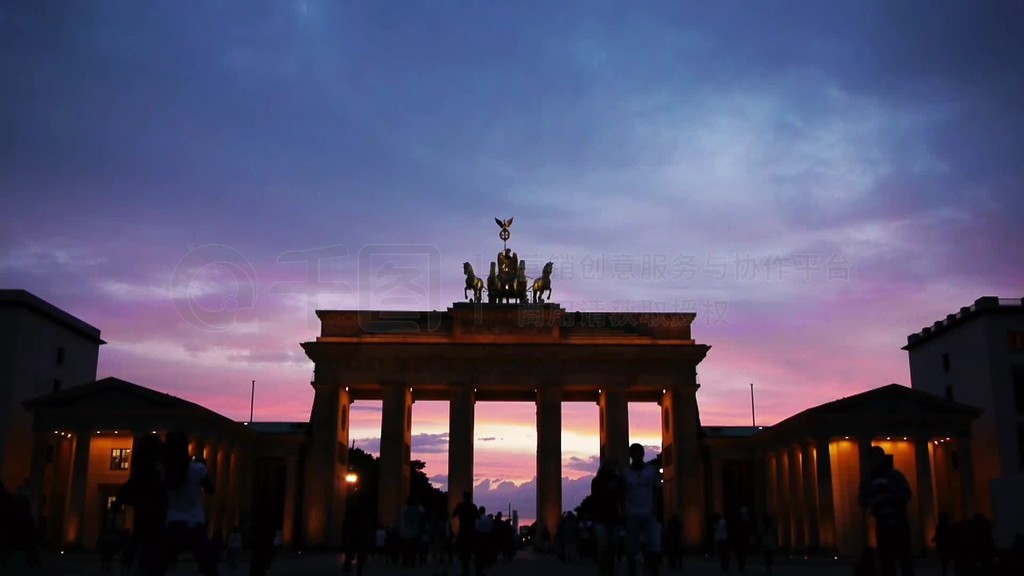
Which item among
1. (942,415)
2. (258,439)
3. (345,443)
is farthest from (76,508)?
(942,415)

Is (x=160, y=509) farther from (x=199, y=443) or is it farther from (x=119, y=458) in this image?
(x=119, y=458)

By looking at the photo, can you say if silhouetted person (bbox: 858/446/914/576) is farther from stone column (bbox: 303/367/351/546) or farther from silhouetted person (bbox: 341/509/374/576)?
stone column (bbox: 303/367/351/546)

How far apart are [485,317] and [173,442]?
1784 inches

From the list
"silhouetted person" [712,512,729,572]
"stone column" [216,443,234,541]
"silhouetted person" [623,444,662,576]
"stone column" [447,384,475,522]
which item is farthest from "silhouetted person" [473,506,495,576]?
"stone column" [216,443,234,541]

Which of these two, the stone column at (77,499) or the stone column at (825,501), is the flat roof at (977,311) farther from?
the stone column at (77,499)

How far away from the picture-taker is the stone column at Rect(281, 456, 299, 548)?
179 ft

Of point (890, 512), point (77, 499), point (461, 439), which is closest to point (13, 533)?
point (890, 512)

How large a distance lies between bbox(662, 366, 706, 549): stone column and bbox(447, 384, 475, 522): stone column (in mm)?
11882

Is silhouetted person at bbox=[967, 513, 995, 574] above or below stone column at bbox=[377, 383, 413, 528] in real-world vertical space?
below

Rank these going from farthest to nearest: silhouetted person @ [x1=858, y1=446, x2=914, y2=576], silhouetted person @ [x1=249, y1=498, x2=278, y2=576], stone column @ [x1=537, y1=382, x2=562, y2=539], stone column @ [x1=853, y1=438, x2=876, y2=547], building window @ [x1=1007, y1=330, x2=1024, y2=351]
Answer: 1. stone column @ [x1=537, y1=382, x2=562, y2=539]
2. building window @ [x1=1007, y1=330, x2=1024, y2=351]
3. stone column @ [x1=853, y1=438, x2=876, y2=547]
4. silhouetted person @ [x1=249, y1=498, x2=278, y2=576]
5. silhouetted person @ [x1=858, y1=446, x2=914, y2=576]

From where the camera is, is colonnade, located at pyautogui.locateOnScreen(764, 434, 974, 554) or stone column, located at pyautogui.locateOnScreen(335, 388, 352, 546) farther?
stone column, located at pyautogui.locateOnScreen(335, 388, 352, 546)

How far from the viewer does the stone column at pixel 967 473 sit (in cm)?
4811

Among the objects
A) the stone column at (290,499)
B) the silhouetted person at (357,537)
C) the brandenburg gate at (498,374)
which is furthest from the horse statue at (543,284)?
the silhouetted person at (357,537)

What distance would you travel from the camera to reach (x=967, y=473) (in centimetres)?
4825
